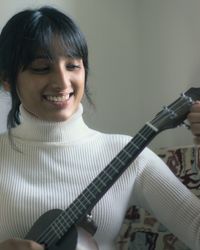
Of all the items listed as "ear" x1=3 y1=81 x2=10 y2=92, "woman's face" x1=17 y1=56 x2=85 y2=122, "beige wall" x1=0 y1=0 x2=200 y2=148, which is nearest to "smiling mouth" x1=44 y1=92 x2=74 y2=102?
"woman's face" x1=17 y1=56 x2=85 y2=122

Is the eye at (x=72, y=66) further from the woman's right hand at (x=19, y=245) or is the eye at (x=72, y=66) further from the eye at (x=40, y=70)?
the woman's right hand at (x=19, y=245)

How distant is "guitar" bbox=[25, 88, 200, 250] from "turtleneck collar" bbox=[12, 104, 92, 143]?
0.72 ft

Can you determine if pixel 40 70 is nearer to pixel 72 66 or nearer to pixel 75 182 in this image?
pixel 72 66

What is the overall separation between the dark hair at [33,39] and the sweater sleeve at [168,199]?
1.05 feet

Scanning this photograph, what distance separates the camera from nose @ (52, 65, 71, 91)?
0.95m

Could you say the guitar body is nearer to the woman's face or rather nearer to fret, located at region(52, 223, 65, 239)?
fret, located at region(52, 223, 65, 239)

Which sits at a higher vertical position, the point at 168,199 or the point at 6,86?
the point at 6,86

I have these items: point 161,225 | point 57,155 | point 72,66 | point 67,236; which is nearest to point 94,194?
point 67,236

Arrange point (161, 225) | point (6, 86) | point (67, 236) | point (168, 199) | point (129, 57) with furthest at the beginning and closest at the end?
1. point (129, 57)
2. point (161, 225)
3. point (6, 86)
4. point (168, 199)
5. point (67, 236)

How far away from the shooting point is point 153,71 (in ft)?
5.06

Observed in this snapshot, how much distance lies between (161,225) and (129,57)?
70cm

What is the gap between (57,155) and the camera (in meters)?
1.00

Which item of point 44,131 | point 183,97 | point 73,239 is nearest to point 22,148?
point 44,131

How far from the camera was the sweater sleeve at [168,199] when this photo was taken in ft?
2.92
